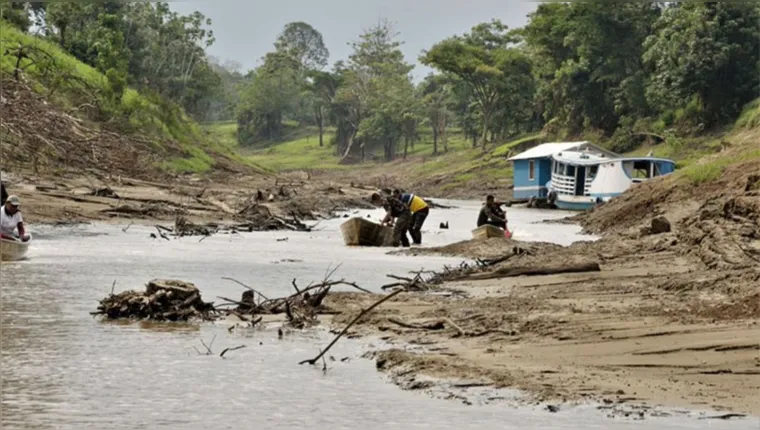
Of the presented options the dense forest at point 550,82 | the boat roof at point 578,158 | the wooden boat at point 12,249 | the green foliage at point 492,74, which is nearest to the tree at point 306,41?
the dense forest at point 550,82

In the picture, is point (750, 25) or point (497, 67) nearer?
point (750, 25)

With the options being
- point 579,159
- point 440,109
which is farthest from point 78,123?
point 440,109

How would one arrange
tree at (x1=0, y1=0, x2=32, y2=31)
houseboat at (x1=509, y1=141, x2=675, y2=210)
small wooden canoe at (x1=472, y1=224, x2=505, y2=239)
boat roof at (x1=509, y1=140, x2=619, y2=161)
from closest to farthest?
small wooden canoe at (x1=472, y1=224, x2=505, y2=239) → houseboat at (x1=509, y1=141, x2=675, y2=210) → tree at (x1=0, y1=0, x2=32, y2=31) → boat roof at (x1=509, y1=140, x2=619, y2=161)

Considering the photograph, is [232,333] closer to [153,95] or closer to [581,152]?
[581,152]

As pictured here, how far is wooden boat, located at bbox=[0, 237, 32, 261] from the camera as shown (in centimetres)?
2145

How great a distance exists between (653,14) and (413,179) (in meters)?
20.8

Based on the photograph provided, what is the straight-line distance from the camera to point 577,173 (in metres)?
54.5

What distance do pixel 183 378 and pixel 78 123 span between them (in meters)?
13.4

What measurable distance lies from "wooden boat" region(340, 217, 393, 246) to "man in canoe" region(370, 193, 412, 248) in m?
0.15

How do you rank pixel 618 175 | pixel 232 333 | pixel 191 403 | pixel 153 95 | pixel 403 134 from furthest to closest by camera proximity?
pixel 403 134 < pixel 153 95 < pixel 618 175 < pixel 232 333 < pixel 191 403

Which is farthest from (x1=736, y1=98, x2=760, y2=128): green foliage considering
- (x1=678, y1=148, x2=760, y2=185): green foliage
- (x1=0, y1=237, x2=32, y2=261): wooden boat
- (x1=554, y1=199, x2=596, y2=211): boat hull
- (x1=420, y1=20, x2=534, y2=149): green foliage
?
(x1=0, y1=237, x2=32, y2=261): wooden boat

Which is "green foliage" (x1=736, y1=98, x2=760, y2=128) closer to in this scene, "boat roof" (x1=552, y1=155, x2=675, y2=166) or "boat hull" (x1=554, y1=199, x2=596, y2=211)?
"boat roof" (x1=552, y1=155, x2=675, y2=166)

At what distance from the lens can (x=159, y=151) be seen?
2030 inches

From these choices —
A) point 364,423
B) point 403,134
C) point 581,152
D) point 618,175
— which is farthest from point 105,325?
point 403,134
